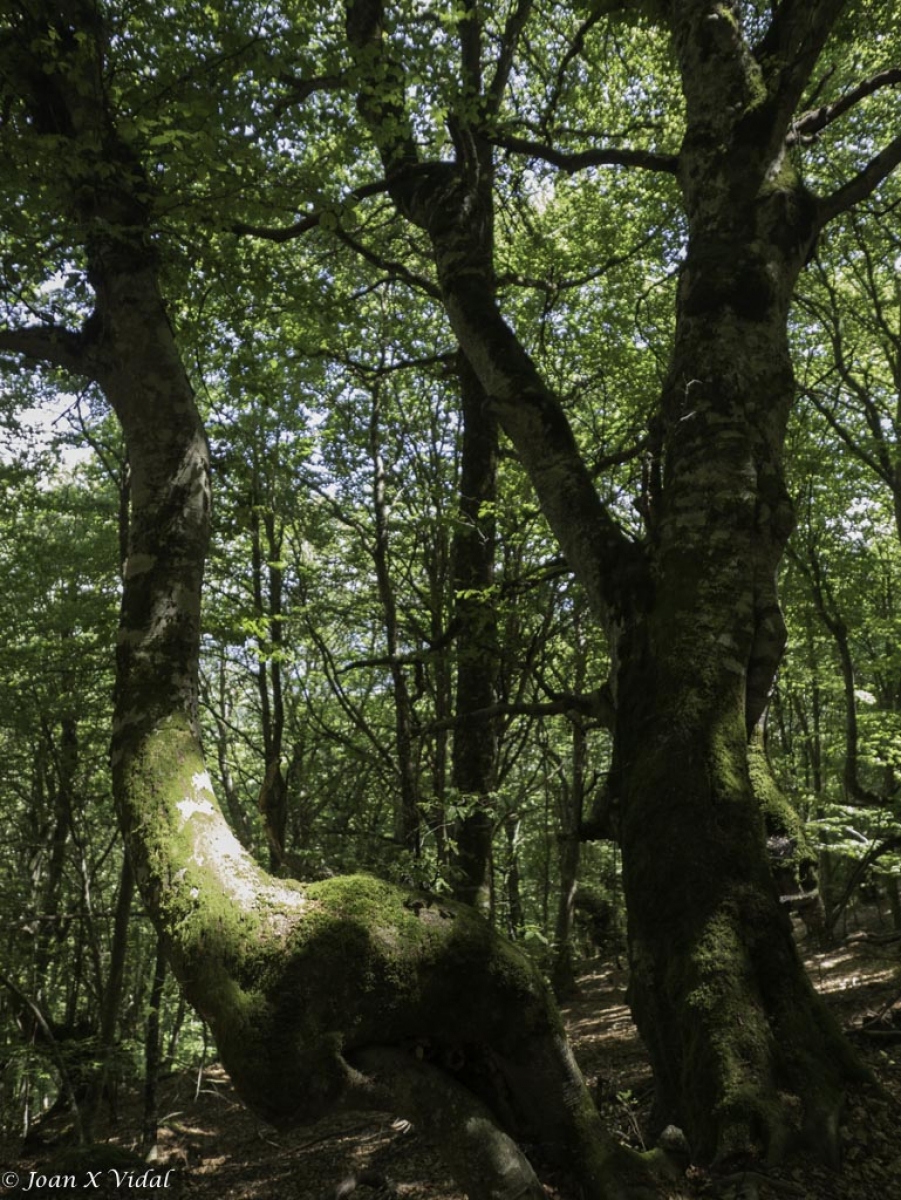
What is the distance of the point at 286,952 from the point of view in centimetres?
250

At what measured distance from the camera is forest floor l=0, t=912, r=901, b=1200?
2.66 m

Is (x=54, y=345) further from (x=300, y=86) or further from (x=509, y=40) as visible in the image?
(x=509, y=40)

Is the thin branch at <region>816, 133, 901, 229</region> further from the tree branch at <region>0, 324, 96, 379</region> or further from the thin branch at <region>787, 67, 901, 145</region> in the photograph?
the tree branch at <region>0, 324, 96, 379</region>

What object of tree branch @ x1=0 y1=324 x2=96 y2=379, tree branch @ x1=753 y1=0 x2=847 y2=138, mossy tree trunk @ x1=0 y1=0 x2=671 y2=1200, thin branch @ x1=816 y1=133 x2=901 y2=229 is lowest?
mossy tree trunk @ x1=0 y1=0 x2=671 y2=1200

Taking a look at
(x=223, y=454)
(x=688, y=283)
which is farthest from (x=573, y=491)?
(x=223, y=454)

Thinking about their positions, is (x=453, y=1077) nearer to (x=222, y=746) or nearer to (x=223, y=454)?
(x=223, y=454)

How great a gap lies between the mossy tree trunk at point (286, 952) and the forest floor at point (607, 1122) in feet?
1.13

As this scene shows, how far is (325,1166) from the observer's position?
5.30 meters

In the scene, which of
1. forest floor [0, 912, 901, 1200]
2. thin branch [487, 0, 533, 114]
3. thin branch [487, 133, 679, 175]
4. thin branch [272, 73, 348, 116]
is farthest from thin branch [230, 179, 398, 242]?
forest floor [0, 912, 901, 1200]

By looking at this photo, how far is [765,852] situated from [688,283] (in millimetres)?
3004

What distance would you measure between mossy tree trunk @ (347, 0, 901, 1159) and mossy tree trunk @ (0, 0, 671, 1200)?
598 mm

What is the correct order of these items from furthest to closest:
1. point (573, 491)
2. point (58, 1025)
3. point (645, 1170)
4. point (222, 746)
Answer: point (58, 1025), point (222, 746), point (573, 491), point (645, 1170)

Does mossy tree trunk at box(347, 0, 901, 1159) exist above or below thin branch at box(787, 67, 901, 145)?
below

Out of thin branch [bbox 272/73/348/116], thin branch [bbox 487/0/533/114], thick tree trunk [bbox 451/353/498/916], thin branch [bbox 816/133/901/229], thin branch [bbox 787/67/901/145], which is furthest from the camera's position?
thin branch [bbox 487/0/533/114]
